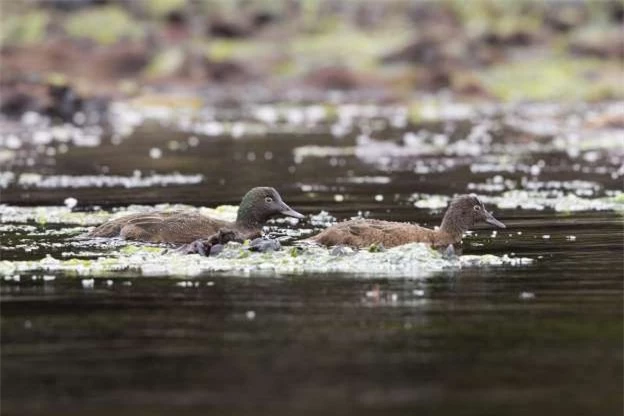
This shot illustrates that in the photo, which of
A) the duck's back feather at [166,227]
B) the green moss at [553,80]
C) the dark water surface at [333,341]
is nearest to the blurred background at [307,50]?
the green moss at [553,80]

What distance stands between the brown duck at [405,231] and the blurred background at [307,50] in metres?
31.6

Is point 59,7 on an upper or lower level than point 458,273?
upper

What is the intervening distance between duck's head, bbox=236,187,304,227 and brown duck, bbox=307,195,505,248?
693 mm

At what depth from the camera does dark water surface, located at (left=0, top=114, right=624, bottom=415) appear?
9938 mm

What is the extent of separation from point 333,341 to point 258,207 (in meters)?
6.51

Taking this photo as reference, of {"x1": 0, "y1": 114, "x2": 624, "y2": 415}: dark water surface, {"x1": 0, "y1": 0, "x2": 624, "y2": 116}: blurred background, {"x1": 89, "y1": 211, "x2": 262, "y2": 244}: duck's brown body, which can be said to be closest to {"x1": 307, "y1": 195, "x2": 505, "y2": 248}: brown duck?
{"x1": 0, "y1": 114, "x2": 624, "y2": 415}: dark water surface

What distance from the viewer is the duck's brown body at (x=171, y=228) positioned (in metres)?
18.0

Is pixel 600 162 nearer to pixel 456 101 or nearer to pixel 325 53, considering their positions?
pixel 456 101

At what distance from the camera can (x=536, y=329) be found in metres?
12.1

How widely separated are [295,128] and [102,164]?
1282 centimetres

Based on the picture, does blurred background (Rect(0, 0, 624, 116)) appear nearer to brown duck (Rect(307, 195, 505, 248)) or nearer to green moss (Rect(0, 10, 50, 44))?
green moss (Rect(0, 10, 50, 44))

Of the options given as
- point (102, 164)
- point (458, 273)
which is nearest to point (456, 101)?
point (102, 164)

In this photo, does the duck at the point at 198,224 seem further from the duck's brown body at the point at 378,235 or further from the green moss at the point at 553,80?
the green moss at the point at 553,80

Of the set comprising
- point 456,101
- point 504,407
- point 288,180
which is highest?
point 456,101
